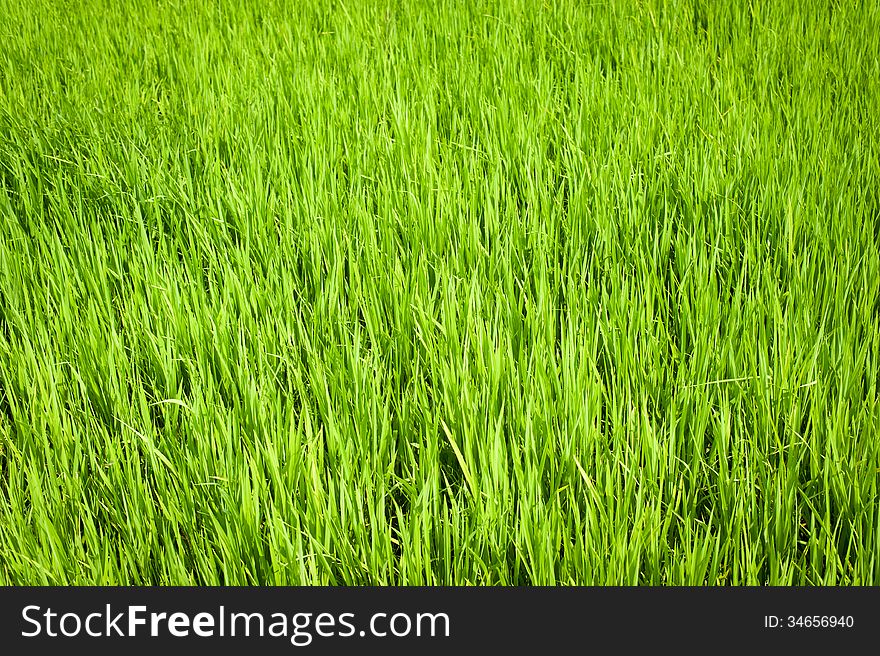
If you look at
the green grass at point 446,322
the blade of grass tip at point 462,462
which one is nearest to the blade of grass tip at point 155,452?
the green grass at point 446,322

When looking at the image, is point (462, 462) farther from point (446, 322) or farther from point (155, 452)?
point (155, 452)

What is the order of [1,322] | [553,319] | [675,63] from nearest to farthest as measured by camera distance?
[553,319], [1,322], [675,63]

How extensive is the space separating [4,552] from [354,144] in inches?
50.3

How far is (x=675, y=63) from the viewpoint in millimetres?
2340

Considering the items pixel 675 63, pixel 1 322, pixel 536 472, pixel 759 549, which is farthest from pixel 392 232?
pixel 675 63

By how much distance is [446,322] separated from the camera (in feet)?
4.20

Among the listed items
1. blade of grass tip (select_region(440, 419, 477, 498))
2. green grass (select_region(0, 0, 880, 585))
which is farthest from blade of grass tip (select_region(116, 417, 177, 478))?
blade of grass tip (select_region(440, 419, 477, 498))

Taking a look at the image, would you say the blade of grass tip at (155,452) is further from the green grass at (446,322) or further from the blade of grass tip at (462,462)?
the blade of grass tip at (462,462)

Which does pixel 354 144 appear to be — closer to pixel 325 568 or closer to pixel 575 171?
pixel 575 171

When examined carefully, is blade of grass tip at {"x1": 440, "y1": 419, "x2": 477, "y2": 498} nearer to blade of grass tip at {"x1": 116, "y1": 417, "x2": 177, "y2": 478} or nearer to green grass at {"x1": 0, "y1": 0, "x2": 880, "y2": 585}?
green grass at {"x1": 0, "y1": 0, "x2": 880, "y2": 585}

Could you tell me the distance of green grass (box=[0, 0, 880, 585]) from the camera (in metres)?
0.98

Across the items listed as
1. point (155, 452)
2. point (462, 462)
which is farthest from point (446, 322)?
point (155, 452)

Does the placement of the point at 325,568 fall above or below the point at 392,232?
below

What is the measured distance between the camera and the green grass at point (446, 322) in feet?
3.23
